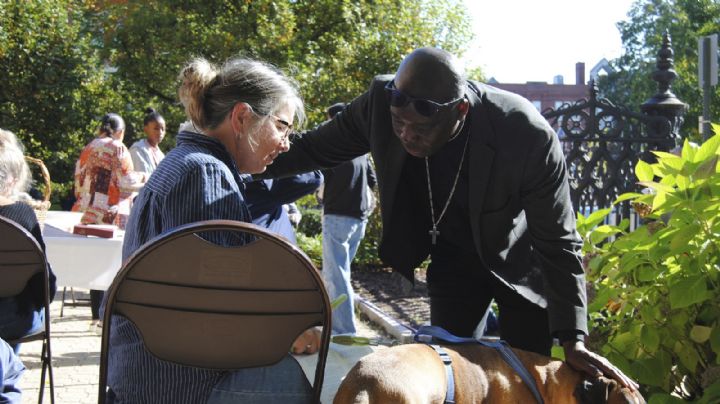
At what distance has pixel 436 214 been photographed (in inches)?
111

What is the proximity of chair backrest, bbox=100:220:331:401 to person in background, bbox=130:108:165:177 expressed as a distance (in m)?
6.14

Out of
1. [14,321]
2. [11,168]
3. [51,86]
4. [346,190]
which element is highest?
[51,86]

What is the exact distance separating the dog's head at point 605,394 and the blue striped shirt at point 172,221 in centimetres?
91

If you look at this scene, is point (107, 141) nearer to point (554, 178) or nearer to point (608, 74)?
point (554, 178)

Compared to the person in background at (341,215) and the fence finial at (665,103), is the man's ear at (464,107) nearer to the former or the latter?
the person in background at (341,215)

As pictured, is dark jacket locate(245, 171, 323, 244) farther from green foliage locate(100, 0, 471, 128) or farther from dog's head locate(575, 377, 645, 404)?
green foliage locate(100, 0, 471, 128)

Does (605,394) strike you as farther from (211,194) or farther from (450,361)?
(211,194)

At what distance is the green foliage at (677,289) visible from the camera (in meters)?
2.81

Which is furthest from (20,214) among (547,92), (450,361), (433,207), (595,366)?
(547,92)

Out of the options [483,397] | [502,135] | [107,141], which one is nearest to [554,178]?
[502,135]

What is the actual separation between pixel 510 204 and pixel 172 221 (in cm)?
116

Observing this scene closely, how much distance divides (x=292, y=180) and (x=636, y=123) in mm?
5277

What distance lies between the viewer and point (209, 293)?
5.96 feet

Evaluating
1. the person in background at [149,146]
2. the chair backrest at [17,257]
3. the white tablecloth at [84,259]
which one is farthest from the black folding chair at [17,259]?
the person in background at [149,146]
